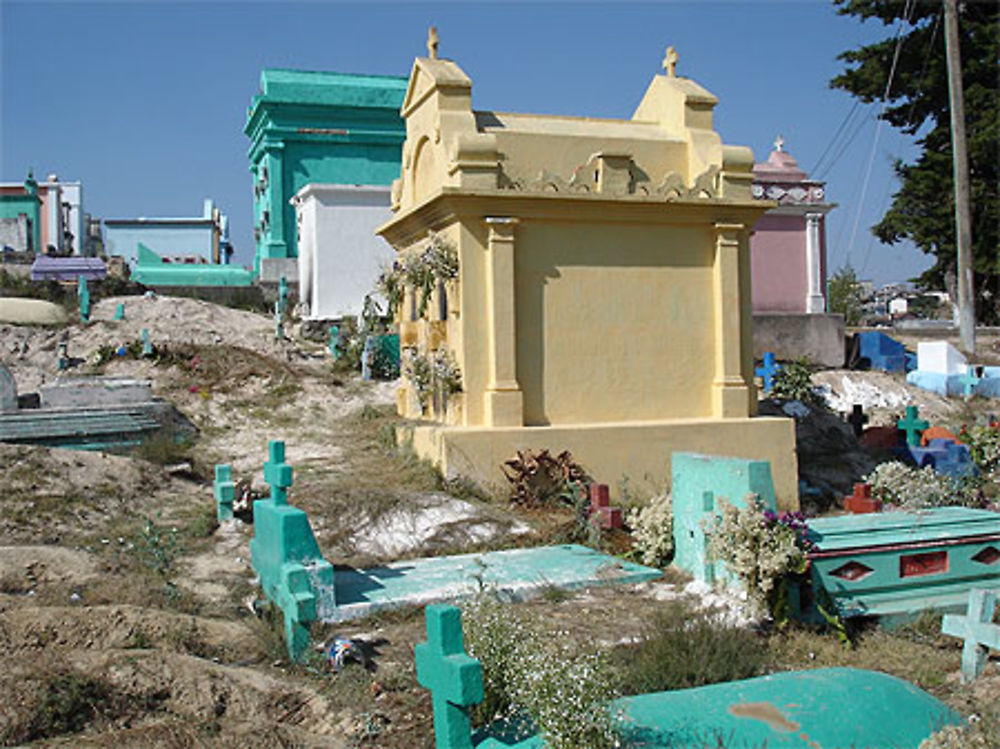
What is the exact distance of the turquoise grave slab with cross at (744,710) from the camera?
4246 millimetres

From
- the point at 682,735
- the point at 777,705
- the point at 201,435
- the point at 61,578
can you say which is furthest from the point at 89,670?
the point at 201,435

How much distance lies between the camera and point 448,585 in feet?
24.8

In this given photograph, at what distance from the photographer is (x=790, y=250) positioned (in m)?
23.4

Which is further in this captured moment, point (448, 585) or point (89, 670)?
point (448, 585)

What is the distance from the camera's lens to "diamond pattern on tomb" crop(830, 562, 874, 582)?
7117 millimetres

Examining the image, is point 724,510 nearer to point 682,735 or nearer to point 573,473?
point 682,735

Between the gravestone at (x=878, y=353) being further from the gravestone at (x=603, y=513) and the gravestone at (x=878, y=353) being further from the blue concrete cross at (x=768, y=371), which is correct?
the gravestone at (x=603, y=513)

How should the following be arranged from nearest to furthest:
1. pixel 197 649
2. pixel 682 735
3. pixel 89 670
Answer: pixel 682 735 < pixel 89 670 < pixel 197 649

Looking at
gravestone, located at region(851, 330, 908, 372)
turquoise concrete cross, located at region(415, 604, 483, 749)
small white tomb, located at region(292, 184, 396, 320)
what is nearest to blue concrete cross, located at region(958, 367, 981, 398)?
gravestone, located at region(851, 330, 908, 372)

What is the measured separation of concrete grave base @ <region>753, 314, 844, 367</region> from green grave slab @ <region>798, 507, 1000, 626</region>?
520 inches

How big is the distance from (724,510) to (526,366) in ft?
16.0

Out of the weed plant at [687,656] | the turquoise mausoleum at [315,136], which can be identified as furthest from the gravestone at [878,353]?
the weed plant at [687,656]

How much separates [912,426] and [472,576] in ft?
31.4

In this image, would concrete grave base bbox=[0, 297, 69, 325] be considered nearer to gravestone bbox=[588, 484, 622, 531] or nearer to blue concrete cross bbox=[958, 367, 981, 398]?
gravestone bbox=[588, 484, 622, 531]
